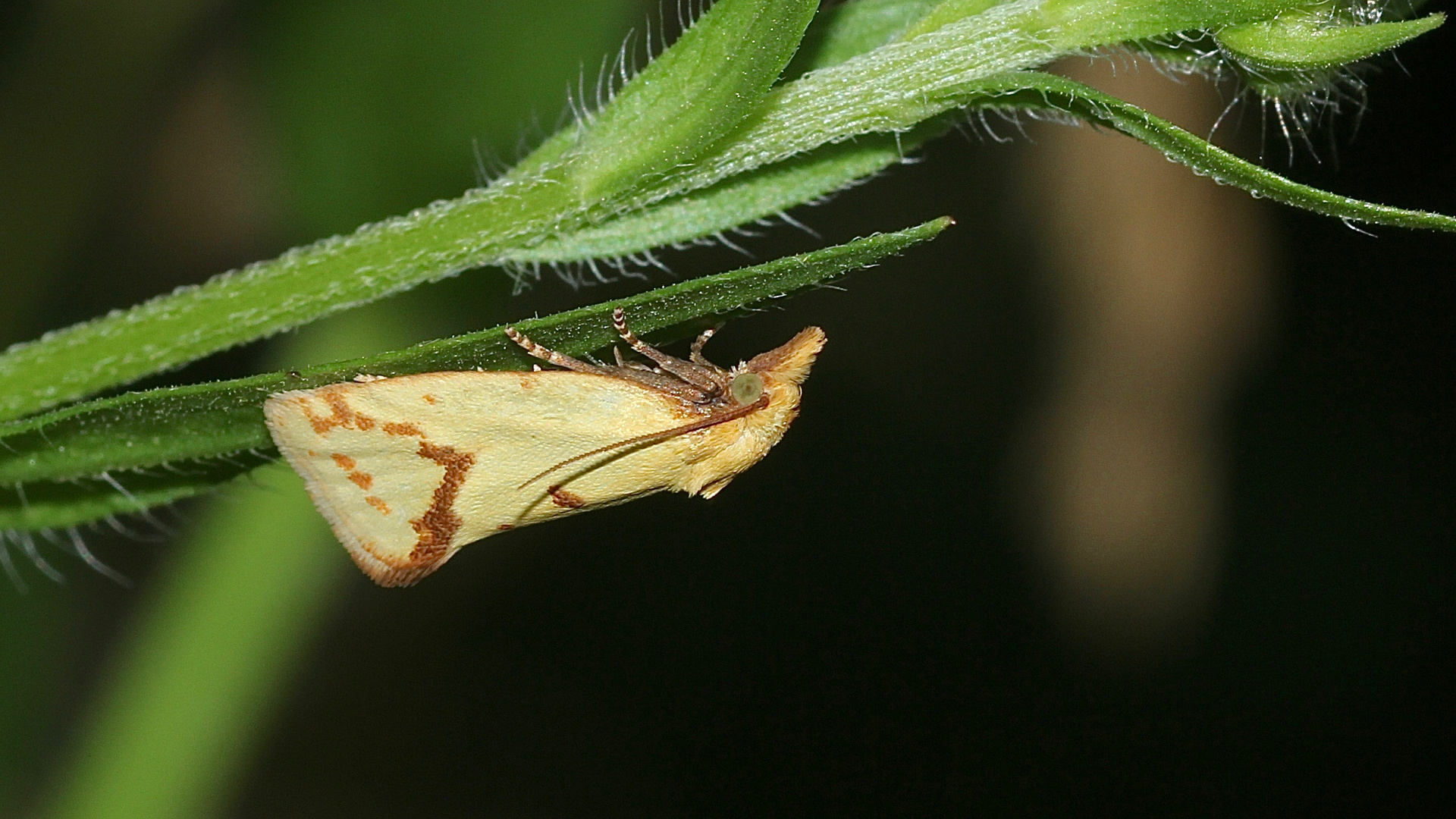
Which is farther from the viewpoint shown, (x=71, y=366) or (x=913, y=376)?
(x=913, y=376)

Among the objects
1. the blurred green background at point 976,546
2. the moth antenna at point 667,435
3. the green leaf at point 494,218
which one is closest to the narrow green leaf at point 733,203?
the green leaf at point 494,218

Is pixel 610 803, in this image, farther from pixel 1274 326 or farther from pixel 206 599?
pixel 1274 326

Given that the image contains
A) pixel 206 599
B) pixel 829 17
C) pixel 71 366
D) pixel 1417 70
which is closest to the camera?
pixel 71 366

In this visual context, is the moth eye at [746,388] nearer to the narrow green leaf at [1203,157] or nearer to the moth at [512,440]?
the moth at [512,440]

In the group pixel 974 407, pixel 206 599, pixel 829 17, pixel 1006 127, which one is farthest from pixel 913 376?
pixel 829 17

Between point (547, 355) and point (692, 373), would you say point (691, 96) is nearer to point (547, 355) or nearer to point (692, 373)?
point (547, 355)

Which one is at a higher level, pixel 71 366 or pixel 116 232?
pixel 116 232

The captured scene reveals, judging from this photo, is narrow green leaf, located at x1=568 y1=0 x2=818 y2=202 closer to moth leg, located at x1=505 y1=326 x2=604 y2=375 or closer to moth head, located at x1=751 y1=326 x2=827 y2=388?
moth leg, located at x1=505 y1=326 x2=604 y2=375

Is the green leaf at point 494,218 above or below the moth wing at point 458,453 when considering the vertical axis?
above
